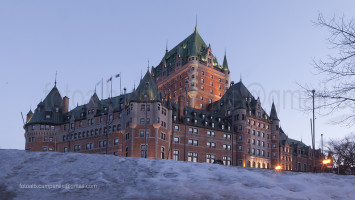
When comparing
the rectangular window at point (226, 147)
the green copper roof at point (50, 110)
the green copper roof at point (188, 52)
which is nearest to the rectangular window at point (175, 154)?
the rectangular window at point (226, 147)

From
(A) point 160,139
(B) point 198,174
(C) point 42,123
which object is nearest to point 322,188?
(B) point 198,174

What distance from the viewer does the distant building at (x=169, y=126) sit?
70475mm

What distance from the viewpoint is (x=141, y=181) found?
12750mm

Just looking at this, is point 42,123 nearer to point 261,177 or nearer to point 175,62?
point 175,62

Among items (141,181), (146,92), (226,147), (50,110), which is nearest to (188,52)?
(226,147)

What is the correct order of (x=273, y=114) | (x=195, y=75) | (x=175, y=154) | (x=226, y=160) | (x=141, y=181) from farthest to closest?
1. (x=195, y=75)
2. (x=273, y=114)
3. (x=226, y=160)
4. (x=175, y=154)
5. (x=141, y=181)

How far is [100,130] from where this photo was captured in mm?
79938

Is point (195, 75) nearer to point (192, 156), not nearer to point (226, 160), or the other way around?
point (226, 160)

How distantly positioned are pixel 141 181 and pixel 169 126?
6136cm

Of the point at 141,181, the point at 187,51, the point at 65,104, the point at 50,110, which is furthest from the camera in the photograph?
the point at 187,51

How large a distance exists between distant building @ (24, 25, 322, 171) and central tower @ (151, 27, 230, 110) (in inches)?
13.3

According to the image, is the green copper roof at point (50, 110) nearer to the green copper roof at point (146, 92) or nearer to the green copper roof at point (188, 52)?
the green copper roof at point (146, 92)

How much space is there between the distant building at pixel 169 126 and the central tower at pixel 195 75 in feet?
1.11

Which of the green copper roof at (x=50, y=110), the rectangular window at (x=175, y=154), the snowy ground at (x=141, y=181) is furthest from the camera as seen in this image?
the green copper roof at (x=50, y=110)
